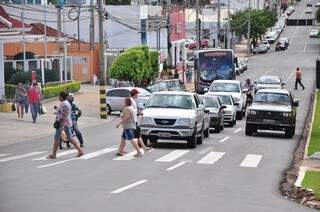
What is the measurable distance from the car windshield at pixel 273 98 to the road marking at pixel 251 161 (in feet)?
28.0

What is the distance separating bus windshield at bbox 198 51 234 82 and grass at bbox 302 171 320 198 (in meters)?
35.1

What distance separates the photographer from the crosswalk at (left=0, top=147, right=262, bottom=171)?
21027 mm

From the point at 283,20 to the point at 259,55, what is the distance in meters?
53.6

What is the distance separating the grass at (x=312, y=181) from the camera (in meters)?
16.5

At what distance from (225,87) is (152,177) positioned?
85.7 ft

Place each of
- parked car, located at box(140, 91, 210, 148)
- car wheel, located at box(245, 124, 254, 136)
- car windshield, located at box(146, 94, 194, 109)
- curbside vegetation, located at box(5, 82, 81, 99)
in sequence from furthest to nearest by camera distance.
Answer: curbside vegetation, located at box(5, 82, 81, 99) → car wheel, located at box(245, 124, 254, 136) → car windshield, located at box(146, 94, 194, 109) → parked car, located at box(140, 91, 210, 148)

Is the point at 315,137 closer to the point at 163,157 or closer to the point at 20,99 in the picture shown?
the point at 163,157

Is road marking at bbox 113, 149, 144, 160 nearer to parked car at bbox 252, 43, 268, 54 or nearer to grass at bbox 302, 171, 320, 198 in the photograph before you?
grass at bbox 302, 171, 320, 198

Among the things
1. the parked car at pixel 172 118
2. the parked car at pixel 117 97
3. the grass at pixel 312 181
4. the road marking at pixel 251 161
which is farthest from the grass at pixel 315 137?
the parked car at pixel 117 97

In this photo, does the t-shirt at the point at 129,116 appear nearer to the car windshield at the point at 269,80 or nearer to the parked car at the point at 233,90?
the parked car at the point at 233,90

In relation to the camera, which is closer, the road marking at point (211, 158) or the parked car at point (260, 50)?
the road marking at point (211, 158)

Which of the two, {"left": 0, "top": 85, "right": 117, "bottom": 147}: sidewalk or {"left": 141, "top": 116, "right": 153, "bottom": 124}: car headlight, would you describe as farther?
{"left": 0, "top": 85, "right": 117, "bottom": 147}: sidewalk

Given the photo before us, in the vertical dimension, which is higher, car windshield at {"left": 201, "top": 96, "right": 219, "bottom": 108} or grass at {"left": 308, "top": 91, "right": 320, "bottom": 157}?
car windshield at {"left": 201, "top": 96, "right": 219, "bottom": 108}

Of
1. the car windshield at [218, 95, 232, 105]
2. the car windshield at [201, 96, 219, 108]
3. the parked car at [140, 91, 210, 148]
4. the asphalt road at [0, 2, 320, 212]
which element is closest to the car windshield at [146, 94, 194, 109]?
the parked car at [140, 91, 210, 148]
